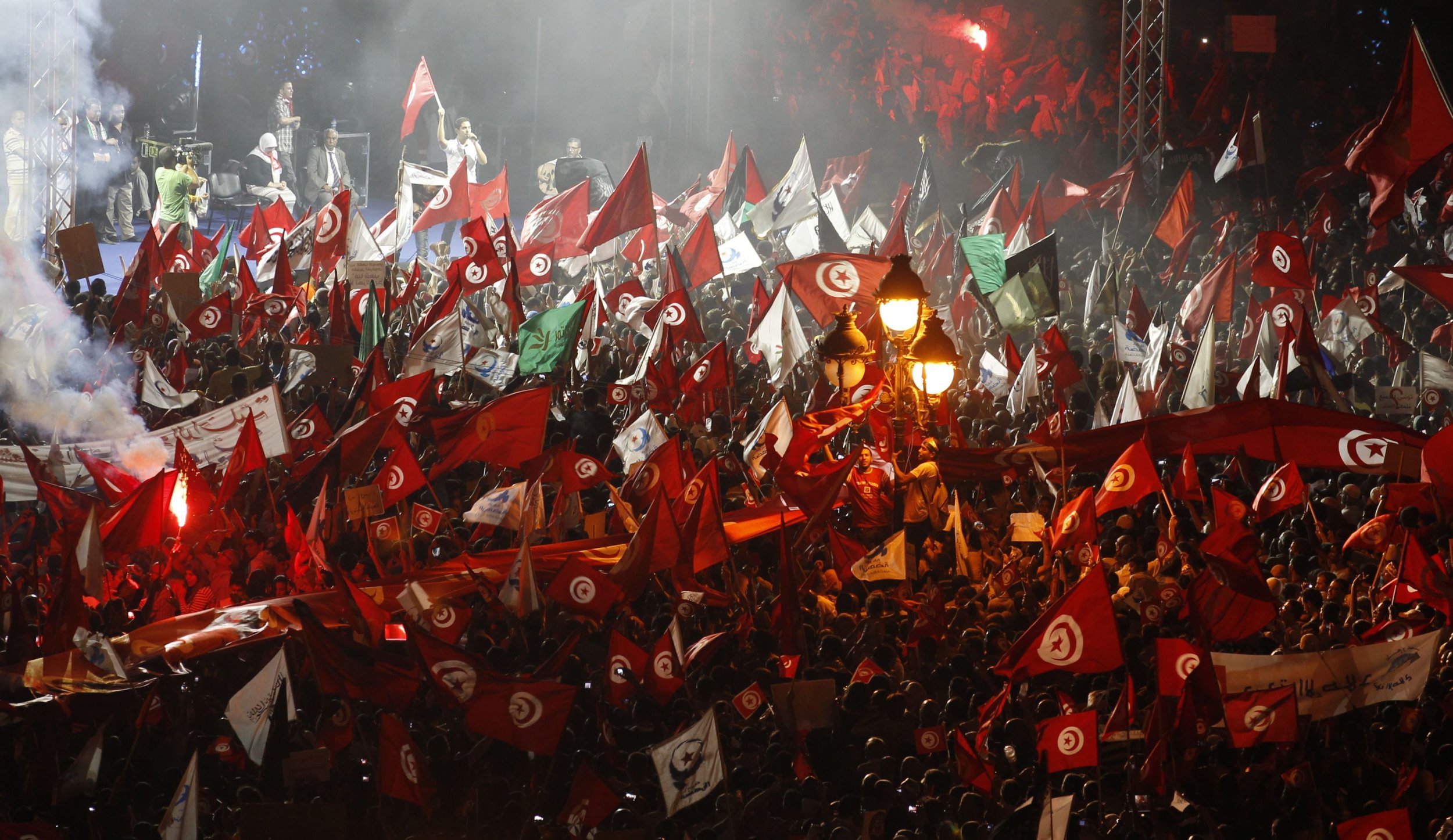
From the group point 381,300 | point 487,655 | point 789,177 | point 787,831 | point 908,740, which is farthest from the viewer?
point 789,177

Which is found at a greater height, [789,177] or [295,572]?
[789,177]

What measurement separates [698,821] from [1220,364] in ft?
21.9

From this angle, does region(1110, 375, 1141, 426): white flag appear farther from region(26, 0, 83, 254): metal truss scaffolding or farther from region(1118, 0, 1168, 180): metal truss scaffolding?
region(26, 0, 83, 254): metal truss scaffolding

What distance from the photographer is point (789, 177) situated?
52.4ft

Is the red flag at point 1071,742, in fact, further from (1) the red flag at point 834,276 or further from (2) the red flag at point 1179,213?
(2) the red flag at point 1179,213

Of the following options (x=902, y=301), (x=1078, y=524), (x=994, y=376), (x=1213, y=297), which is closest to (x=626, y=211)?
(x=994, y=376)

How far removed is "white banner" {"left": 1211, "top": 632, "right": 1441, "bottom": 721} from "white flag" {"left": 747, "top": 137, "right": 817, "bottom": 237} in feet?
34.4

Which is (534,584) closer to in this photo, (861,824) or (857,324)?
(861,824)

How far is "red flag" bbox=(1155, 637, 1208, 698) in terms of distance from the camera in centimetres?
594

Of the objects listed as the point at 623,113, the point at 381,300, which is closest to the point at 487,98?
the point at 623,113

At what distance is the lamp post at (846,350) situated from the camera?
22.3ft

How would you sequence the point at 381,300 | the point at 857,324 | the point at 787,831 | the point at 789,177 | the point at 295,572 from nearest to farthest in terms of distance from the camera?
the point at 787,831 < the point at 295,572 < the point at 857,324 < the point at 381,300 < the point at 789,177

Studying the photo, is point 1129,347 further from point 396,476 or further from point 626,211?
point 396,476

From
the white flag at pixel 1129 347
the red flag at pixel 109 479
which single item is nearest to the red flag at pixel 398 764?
the red flag at pixel 109 479
